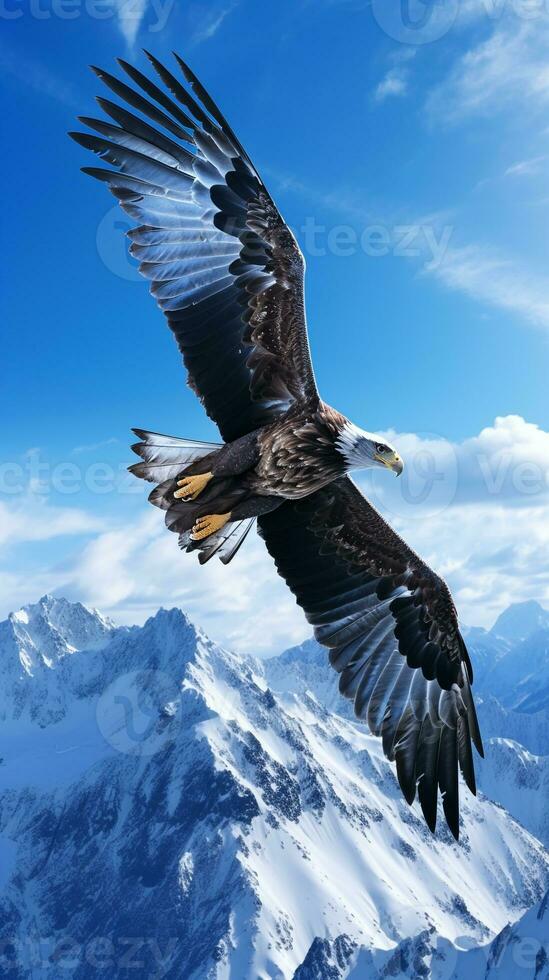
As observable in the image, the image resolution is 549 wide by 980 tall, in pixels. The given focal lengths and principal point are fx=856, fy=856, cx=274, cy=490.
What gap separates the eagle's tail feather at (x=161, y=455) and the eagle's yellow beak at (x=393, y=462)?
8.60 feet

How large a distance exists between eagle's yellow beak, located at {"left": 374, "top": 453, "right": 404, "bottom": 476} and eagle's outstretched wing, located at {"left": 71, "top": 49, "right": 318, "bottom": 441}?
1.34 m

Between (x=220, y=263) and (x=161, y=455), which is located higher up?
(x=220, y=263)

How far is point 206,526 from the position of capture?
12.4 meters

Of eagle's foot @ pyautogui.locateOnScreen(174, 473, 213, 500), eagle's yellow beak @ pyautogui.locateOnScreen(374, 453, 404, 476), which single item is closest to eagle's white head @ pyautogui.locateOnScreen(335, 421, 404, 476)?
eagle's yellow beak @ pyautogui.locateOnScreen(374, 453, 404, 476)

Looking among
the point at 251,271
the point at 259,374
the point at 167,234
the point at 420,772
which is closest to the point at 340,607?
the point at 420,772

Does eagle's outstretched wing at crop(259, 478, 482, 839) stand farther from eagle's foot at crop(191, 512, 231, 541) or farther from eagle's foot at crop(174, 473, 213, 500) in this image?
eagle's foot at crop(174, 473, 213, 500)

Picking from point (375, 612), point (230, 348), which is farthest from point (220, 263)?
point (375, 612)

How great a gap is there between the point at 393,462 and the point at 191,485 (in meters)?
2.85

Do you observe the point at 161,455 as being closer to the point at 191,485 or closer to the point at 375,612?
the point at 191,485

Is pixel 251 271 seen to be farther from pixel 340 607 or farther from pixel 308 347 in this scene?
pixel 340 607

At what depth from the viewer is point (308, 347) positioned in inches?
482

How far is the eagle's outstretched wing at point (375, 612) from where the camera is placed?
13.6 meters

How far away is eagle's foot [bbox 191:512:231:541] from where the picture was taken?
486 inches

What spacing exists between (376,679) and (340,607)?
1.29m
